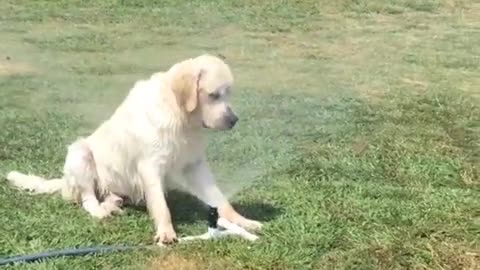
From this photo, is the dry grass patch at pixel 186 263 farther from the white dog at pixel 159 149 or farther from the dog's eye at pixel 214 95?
the dog's eye at pixel 214 95

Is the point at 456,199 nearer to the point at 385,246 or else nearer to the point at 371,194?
the point at 371,194

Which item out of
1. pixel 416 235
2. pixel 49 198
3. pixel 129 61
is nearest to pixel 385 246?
pixel 416 235

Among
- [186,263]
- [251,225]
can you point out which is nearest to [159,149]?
[251,225]

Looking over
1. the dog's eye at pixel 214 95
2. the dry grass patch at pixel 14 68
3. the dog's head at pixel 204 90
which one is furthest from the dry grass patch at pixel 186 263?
the dry grass patch at pixel 14 68

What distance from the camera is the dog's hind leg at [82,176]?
5.31 metres

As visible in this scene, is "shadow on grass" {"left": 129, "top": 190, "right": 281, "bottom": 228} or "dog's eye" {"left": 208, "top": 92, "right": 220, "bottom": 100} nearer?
"dog's eye" {"left": 208, "top": 92, "right": 220, "bottom": 100}

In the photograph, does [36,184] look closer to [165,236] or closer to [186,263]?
[165,236]

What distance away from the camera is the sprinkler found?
4418mm

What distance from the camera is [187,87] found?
4.96 meters

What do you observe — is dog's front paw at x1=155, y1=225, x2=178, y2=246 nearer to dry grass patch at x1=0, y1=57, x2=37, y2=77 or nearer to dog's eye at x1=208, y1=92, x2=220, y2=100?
dog's eye at x1=208, y1=92, x2=220, y2=100

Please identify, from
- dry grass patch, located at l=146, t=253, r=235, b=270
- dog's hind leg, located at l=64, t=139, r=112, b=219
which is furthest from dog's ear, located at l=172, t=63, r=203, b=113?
dry grass patch, located at l=146, t=253, r=235, b=270

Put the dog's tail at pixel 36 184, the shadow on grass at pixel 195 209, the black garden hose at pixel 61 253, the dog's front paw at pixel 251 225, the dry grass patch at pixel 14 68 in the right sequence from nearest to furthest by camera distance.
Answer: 1. the black garden hose at pixel 61 253
2. the dog's front paw at pixel 251 225
3. the shadow on grass at pixel 195 209
4. the dog's tail at pixel 36 184
5. the dry grass patch at pixel 14 68

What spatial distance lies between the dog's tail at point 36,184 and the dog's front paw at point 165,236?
0.91 meters

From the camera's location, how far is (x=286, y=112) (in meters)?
7.98
